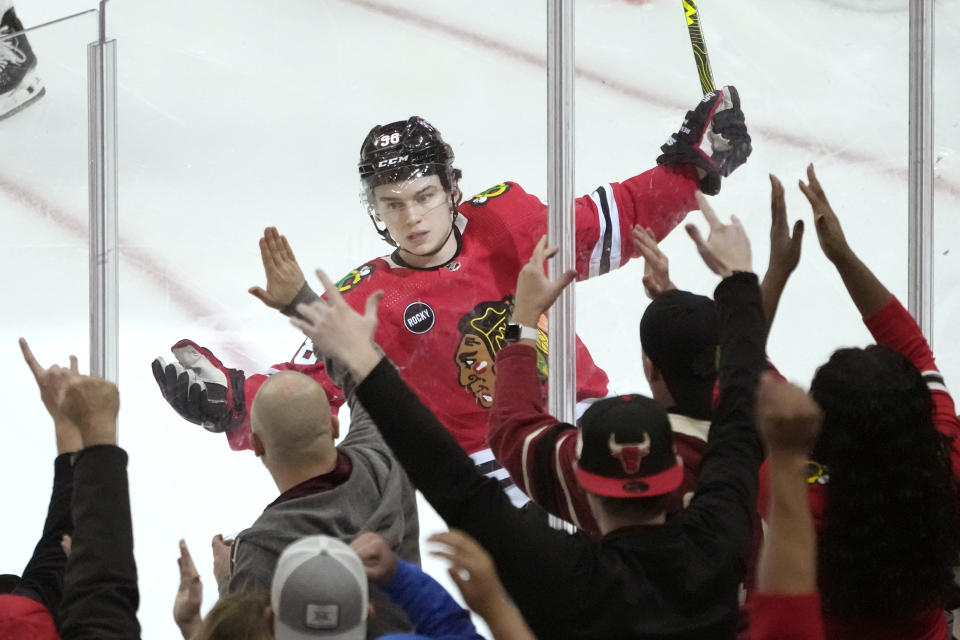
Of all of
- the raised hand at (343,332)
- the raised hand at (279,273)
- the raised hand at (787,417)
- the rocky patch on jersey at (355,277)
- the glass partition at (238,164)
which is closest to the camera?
the raised hand at (787,417)

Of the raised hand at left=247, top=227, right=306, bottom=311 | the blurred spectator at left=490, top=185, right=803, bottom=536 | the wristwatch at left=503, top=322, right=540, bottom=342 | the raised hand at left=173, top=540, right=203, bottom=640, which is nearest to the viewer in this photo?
the blurred spectator at left=490, top=185, right=803, bottom=536

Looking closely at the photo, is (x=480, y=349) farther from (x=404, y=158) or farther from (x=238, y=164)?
(x=238, y=164)

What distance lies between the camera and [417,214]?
9.01 ft

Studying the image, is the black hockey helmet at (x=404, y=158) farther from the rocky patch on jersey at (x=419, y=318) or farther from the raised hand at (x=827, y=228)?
the raised hand at (x=827, y=228)

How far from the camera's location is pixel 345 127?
318cm

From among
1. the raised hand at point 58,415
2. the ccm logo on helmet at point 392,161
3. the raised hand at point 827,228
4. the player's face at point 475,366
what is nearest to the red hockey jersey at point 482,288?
the player's face at point 475,366

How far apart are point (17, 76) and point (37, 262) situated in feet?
1.62

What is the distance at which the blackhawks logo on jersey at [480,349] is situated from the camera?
2.69 metres

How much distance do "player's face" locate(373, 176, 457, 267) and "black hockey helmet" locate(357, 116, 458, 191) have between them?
17mm

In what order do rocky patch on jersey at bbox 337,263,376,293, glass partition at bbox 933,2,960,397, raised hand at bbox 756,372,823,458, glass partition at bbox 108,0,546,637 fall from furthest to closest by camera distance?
glass partition at bbox 108,0,546,637 < rocky patch on jersey at bbox 337,263,376,293 < glass partition at bbox 933,2,960,397 < raised hand at bbox 756,372,823,458

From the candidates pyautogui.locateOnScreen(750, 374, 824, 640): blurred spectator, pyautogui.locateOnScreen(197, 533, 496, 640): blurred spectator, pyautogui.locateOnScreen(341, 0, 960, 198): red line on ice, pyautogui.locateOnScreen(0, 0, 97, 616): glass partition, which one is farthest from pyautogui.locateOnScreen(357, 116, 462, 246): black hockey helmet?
pyautogui.locateOnScreen(750, 374, 824, 640): blurred spectator

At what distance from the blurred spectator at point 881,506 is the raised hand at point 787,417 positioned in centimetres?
31

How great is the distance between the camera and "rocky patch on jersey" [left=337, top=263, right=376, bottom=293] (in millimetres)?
2832

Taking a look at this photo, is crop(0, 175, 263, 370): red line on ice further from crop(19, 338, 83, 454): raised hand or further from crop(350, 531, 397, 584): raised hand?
crop(350, 531, 397, 584): raised hand
